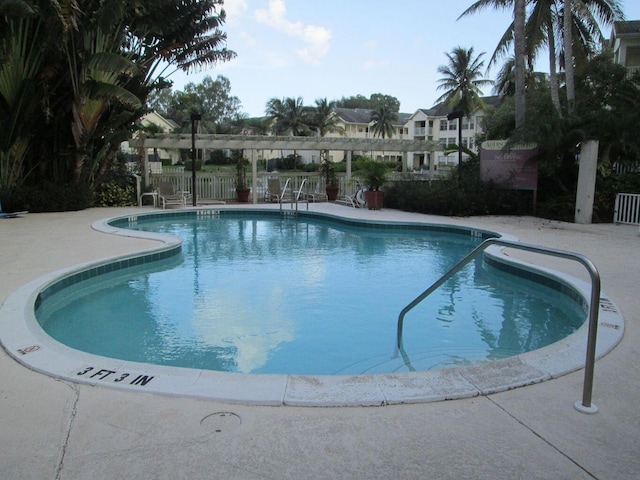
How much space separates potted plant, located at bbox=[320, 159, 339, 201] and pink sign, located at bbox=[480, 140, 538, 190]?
6.36 m

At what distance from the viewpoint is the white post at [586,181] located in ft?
39.9

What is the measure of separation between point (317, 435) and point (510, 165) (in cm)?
1345

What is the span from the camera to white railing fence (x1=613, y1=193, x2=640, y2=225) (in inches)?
475

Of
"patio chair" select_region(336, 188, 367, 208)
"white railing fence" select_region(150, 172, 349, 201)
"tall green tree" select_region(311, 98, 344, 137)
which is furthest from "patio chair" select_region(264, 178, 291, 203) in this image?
"tall green tree" select_region(311, 98, 344, 137)

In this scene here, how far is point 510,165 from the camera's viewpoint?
1436cm

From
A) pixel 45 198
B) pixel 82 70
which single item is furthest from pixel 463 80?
pixel 45 198

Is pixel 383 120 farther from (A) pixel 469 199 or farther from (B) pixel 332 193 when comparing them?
(A) pixel 469 199

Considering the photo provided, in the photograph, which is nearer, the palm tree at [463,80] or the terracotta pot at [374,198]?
the terracotta pot at [374,198]

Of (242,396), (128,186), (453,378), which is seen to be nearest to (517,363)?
(453,378)

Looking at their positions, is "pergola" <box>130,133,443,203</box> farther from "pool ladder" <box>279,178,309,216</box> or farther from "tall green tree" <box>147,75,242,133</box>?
"tall green tree" <box>147,75,242,133</box>

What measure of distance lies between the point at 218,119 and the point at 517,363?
63557 mm

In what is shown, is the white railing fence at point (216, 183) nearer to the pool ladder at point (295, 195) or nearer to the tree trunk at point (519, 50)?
the pool ladder at point (295, 195)

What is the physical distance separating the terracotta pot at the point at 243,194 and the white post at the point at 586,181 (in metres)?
11.2

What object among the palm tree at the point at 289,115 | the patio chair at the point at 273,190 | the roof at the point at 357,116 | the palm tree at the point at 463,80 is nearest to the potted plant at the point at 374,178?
the patio chair at the point at 273,190
